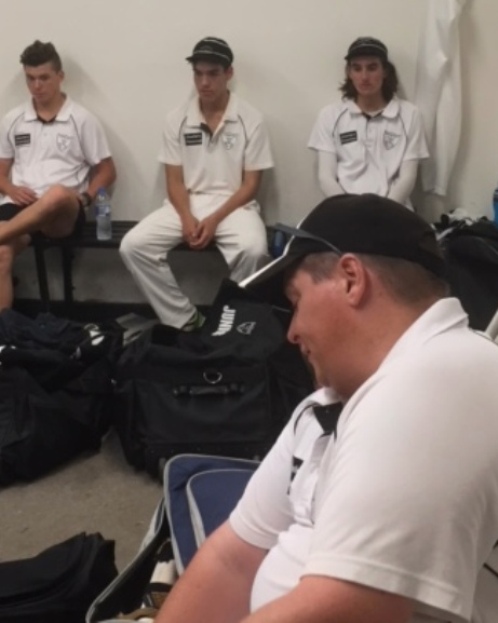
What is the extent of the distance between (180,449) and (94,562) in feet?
2.68

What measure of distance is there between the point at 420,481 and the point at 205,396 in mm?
1670

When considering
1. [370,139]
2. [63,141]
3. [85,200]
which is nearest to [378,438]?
[370,139]

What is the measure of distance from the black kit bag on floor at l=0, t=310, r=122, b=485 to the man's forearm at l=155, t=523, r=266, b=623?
4.34ft

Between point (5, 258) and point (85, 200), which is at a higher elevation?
point (85, 200)

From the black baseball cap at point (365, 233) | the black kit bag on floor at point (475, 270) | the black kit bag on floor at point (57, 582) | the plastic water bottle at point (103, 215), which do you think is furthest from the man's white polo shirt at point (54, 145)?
the black baseball cap at point (365, 233)

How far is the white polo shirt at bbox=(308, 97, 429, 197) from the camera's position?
335cm

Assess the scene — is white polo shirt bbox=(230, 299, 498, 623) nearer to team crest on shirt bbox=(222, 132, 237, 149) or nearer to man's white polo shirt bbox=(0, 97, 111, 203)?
team crest on shirt bbox=(222, 132, 237, 149)

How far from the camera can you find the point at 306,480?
1.12 m

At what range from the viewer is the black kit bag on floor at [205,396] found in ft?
7.88

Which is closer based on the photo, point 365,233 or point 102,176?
point 365,233

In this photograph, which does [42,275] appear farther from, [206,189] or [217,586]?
[217,586]

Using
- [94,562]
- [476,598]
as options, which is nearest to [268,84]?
[94,562]

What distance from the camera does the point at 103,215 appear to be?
3461 mm

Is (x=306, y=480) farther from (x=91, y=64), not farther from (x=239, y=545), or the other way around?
Result: (x=91, y=64)
